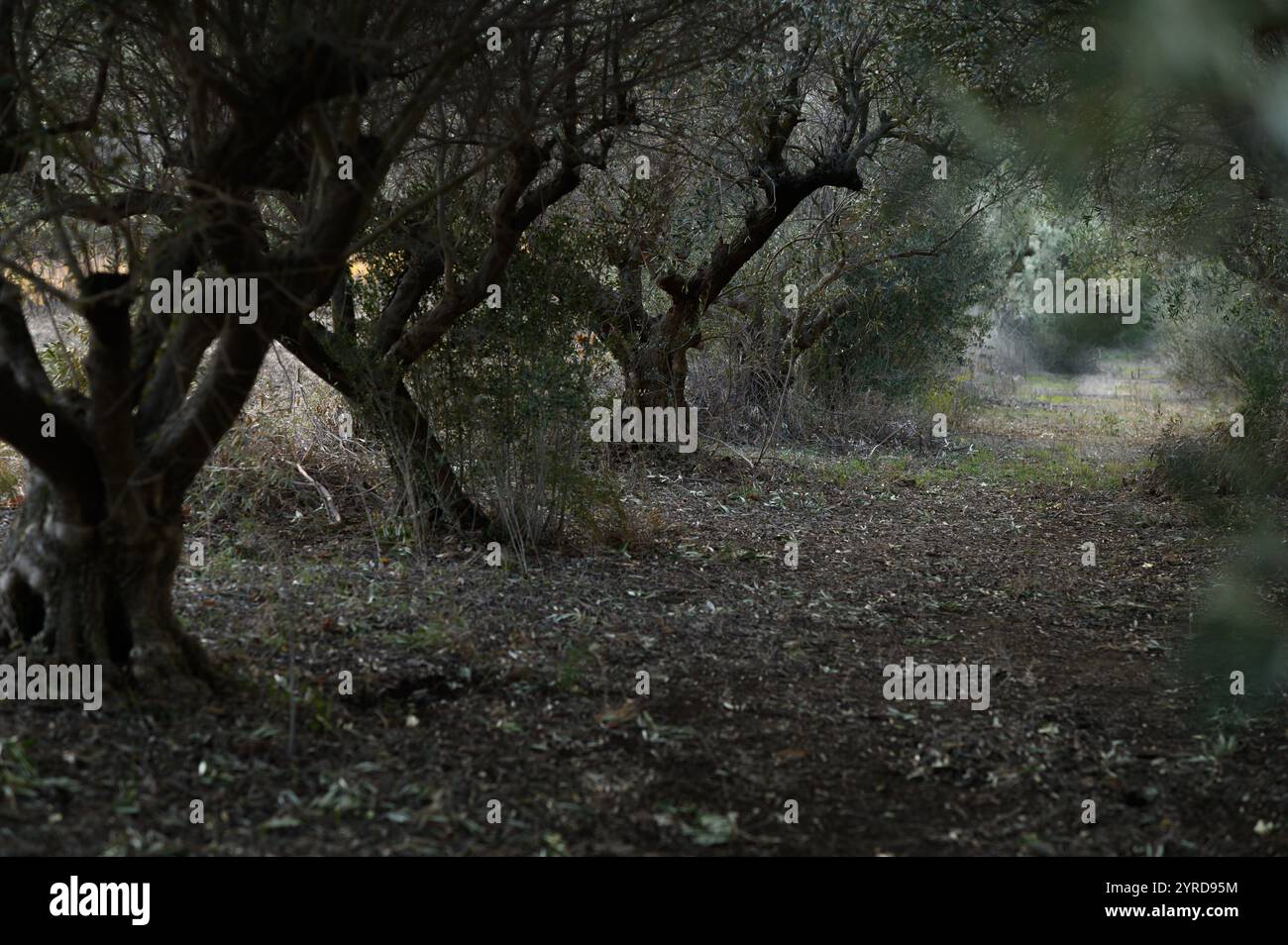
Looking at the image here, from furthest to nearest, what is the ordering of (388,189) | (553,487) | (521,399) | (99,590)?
(388,189) < (553,487) < (521,399) < (99,590)

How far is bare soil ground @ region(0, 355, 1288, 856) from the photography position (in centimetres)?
368

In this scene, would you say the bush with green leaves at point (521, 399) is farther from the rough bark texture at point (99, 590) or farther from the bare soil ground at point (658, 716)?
the rough bark texture at point (99, 590)

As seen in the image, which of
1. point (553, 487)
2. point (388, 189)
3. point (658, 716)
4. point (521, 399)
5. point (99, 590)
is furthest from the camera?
point (388, 189)

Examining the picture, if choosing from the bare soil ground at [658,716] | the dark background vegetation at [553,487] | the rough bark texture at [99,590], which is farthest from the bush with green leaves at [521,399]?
the rough bark texture at [99,590]

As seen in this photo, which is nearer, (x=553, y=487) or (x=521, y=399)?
(x=521, y=399)

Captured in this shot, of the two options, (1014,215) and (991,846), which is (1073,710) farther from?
(1014,215)

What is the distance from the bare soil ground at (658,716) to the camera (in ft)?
12.1

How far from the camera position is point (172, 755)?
3838mm

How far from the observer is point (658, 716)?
472 centimetres

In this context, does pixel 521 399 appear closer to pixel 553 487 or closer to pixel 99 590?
pixel 553 487

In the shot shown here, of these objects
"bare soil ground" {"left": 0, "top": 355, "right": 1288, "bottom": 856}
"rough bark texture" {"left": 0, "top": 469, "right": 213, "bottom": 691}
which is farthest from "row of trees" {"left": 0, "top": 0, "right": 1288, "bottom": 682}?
"bare soil ground" {"left": 0, "top": 355, "right": 1288, "bottom": 856}

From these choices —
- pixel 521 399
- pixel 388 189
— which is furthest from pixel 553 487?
pixel 388 189

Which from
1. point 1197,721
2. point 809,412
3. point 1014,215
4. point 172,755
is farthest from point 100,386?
point 1014,215

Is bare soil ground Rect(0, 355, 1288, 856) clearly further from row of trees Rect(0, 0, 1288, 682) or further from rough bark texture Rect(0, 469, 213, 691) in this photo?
row of trees Rect(0, 0, 1288, 682)
